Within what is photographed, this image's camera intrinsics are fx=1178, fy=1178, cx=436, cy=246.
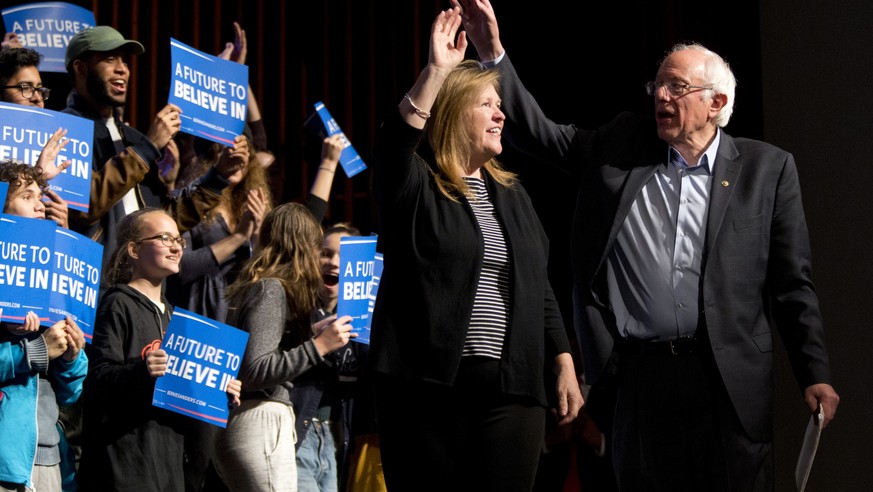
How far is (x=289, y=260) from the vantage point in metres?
4.37

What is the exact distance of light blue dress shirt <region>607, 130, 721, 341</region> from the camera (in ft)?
10.5

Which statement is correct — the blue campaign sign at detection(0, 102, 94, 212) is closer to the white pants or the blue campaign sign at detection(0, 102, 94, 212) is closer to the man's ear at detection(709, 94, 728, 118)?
the white pants

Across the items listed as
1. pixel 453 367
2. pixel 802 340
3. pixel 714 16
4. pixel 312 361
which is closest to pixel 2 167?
pixel 312 361

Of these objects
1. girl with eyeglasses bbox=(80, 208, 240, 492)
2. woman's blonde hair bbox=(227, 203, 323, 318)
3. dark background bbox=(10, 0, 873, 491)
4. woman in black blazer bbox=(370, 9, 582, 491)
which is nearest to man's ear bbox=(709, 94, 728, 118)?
woman in black blazer bbox=(370, 9, 582, 491)

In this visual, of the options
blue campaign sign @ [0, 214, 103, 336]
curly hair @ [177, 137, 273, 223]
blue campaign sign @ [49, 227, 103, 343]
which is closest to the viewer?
blue campaign sign @ [0, 214, 103, 336]

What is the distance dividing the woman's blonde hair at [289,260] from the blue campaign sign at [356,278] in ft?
0.33

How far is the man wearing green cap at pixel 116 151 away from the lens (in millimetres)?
4367

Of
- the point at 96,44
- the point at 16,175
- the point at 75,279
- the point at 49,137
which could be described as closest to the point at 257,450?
the point at 75,279

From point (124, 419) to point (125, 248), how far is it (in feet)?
2.10

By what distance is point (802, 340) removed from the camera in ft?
10.7

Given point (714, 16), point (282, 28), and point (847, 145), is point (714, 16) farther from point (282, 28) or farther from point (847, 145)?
point (282, 28)

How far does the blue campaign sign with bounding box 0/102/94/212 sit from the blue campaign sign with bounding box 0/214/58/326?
0.62 meters

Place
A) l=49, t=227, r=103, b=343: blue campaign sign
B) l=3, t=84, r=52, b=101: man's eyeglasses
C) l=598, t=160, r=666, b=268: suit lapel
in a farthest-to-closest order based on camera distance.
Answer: l=3, t=84, r=52, b=101: man's eyeglasses, l=49, t=227, r=103, b=343: blue campaign sign, l=598, t=160, r=666, b=268: suit lapel

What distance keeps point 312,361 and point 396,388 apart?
4.44 ft
